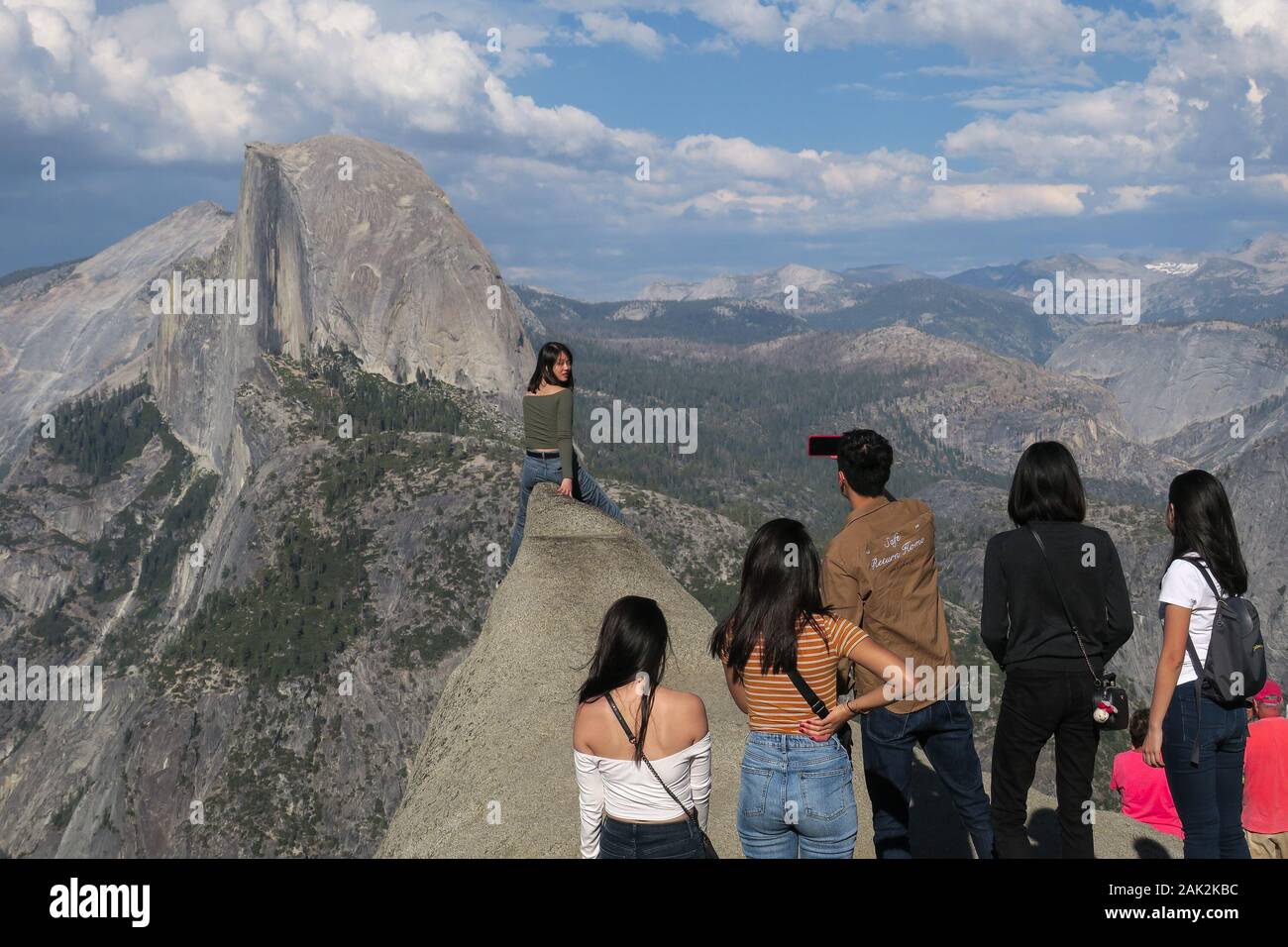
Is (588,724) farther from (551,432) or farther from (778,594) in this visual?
(551,432)

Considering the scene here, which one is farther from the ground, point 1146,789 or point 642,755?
point 642,755

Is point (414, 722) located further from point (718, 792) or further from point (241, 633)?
point (718, 792)

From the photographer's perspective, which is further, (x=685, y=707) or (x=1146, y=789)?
(x=1146, y=789)

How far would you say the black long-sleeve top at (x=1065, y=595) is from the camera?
31.1 ft

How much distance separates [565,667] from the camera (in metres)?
16.6

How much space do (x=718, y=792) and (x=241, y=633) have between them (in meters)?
160

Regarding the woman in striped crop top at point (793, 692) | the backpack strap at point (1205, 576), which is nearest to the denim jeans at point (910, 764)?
the woman in striped crop top at point (793, 692)

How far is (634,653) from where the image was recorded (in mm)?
8359

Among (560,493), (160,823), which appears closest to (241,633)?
(160,823)

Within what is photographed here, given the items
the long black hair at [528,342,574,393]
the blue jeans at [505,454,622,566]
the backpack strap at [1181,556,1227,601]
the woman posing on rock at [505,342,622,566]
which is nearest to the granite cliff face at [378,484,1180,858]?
the blue jeans at [505,454,622,566]

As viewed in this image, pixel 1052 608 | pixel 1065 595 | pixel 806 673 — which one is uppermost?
pixel 1065 595

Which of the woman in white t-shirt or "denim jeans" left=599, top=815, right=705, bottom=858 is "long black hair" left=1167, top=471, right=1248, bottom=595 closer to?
the woman in white t-shirt

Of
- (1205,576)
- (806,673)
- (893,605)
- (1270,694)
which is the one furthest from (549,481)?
(1205,576)

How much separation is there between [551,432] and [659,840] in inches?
358
